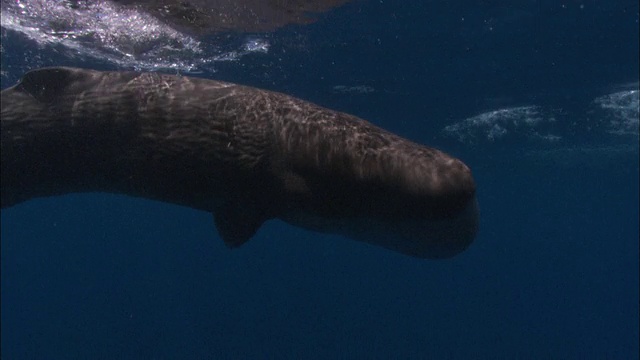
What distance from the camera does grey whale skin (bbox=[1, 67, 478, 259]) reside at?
13.8 feet

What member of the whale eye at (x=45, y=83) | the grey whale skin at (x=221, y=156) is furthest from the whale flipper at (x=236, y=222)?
the whale eye at (x=45, y=83)

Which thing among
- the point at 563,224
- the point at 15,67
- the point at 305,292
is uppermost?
the point at 15,67

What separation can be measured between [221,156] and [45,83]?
2.02 meters

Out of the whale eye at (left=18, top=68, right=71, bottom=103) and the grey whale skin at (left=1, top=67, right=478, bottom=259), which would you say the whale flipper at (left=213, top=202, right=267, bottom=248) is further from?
the whale eye at (left=18, top=68, right=71, bottom=103)

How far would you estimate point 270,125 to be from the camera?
15.6 ft

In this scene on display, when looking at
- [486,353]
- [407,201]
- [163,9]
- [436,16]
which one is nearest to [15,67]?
[163,9]

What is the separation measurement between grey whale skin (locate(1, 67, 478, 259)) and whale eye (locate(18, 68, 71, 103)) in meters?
0.01

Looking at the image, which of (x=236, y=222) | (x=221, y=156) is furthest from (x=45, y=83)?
(x=236, y=222)

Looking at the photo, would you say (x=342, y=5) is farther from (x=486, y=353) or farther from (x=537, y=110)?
(x=486, y=353)

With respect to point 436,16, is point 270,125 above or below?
below

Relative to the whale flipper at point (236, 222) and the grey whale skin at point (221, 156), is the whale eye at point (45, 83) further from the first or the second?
the whale flipper at point (236, 222)

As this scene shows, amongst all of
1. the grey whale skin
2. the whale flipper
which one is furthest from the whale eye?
the whale flipper

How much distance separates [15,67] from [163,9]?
346 inches

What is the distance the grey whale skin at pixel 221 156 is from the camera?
166 inches
